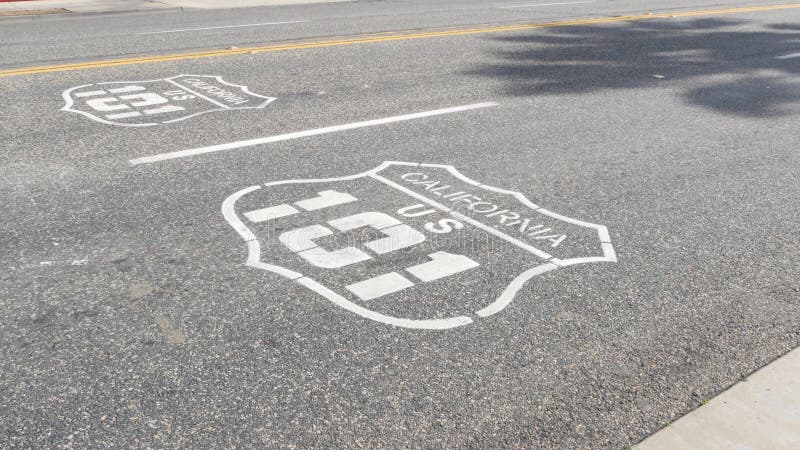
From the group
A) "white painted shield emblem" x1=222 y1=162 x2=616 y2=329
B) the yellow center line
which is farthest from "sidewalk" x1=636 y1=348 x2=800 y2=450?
the yellow center line

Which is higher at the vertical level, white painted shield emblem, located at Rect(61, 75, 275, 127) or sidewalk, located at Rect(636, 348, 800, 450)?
white painted shield emblem, located at Rect(61, 75, 275, 127)

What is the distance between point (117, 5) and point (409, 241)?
13.2m

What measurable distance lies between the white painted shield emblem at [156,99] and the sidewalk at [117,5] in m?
7.84

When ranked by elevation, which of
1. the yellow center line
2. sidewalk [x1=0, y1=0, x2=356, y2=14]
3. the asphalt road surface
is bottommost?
the asphalt road surface

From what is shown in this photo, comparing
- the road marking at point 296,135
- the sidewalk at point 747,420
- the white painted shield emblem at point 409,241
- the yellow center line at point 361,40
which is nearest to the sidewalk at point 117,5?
the yellow center line at point 361,40

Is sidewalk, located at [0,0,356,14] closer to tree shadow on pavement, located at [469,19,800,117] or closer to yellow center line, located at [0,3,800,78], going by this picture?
yellow center line, located at [0,3,800,78]

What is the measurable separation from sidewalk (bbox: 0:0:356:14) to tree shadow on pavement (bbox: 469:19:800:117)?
685 cm

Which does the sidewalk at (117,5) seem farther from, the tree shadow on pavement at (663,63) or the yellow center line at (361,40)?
the tree shadow on pavement at (663,63)

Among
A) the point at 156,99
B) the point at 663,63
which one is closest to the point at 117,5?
the point at 156,99

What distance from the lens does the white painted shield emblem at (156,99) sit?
680cm

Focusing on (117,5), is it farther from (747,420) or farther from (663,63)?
(747,420)

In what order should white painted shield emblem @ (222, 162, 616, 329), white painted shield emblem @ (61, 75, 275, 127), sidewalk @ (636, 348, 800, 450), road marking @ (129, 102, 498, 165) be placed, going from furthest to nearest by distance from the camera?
white painted shield emblem @ (61, 75, 275, 127)
road marking @ (129, 102, 498, 165)
white painted shield emblem @ (222, 162, 616, 329)
sidewalk @ (636, 348, 800, 450)

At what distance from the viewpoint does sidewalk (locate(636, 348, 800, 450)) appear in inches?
114

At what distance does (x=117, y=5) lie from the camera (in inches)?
609
